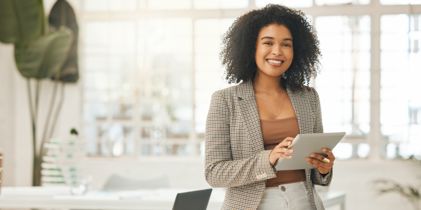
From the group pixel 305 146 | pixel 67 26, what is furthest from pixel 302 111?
pixel 67 26

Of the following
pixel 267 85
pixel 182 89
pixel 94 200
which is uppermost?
pixel 267 85

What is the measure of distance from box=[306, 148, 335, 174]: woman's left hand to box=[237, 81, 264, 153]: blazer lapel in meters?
A: 0.17

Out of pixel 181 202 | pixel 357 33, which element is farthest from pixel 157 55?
pixel 181 202

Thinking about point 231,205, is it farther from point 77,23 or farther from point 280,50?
point 77,23

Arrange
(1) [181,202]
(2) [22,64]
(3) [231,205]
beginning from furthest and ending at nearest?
(2) [22,64], (1) [181,202], (3) [231,205]

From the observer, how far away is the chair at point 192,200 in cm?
325

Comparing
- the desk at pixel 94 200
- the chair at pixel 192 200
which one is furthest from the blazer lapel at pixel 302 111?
the desk at pixel 94 200

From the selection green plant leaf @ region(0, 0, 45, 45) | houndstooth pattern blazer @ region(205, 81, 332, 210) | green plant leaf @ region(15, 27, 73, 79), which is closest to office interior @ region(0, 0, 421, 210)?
green plant leaf @ region(15, 27, 73, 79)

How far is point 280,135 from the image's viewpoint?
9.15 feet

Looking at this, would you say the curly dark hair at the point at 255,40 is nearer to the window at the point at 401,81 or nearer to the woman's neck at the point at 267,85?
the woman's neck at the point at 267,85

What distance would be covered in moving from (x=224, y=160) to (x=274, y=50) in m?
0.39

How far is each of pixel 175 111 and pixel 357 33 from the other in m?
2.04

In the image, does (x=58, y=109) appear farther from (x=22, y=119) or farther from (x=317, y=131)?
(x=317, y=131)

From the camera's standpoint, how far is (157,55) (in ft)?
29.3
